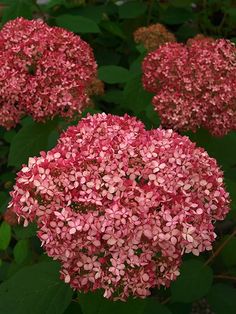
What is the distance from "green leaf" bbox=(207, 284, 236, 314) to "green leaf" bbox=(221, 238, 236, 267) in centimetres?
8

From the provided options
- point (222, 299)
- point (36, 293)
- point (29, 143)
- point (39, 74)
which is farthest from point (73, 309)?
point (39, 74)

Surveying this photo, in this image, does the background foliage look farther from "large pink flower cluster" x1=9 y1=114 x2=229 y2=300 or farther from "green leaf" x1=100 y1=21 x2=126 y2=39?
"large pink flower cluster" x1=9 y1=114 x2=229 y2=300

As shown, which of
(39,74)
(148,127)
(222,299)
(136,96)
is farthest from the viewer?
(136,96)

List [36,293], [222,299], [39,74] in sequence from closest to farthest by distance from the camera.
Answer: [36,293], [222,299], [39,74]

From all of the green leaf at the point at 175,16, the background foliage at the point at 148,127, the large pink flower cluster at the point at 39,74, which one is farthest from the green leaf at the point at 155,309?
the green leaf at the point at 175,16

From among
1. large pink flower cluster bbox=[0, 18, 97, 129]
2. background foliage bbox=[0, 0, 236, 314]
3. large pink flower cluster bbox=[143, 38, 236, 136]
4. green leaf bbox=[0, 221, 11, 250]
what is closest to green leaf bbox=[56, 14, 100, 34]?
background foliage bbox=[0, 0, 236, 314]

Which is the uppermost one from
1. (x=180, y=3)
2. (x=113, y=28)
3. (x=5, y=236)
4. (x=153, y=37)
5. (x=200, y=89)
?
(x=200, y=89)

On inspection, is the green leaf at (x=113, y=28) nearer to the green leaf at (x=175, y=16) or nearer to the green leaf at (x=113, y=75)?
the green leaf at (x=175, y=16)

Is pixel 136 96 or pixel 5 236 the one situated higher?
pixel 136 96

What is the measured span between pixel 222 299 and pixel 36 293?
603 millimetres

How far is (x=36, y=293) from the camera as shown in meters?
1.59

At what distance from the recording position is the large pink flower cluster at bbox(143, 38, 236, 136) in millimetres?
2012

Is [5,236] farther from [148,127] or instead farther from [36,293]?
[148,127]

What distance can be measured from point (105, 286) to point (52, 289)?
11.6 inches
